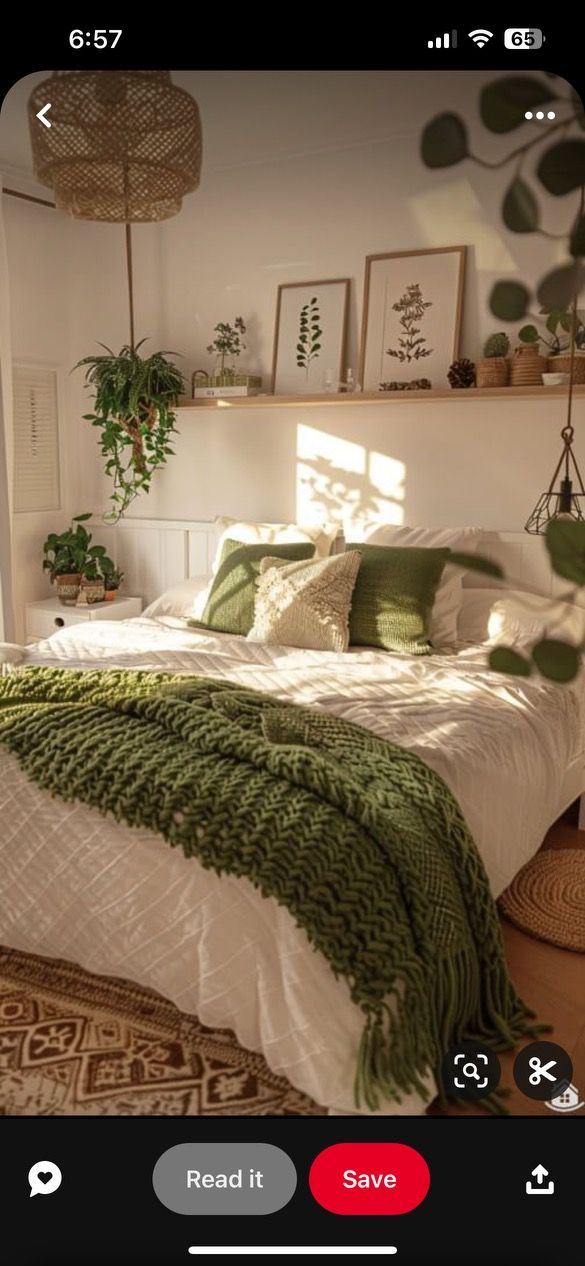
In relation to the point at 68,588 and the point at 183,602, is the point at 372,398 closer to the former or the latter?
the point at 183,602

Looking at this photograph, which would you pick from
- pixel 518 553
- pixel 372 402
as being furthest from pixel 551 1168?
pixel 372 402

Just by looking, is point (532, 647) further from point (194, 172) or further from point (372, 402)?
point (372, 402)

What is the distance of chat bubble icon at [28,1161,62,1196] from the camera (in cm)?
70

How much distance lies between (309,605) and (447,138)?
2.37 meters

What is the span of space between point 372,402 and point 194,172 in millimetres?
1613

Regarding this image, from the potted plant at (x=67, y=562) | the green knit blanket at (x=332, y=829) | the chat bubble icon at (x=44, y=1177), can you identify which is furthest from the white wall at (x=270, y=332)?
the chat bubble icon at (x=44, y=1177)

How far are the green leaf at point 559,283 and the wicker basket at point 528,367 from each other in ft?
8.60

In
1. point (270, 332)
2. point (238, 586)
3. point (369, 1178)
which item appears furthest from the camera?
point (270, 332)

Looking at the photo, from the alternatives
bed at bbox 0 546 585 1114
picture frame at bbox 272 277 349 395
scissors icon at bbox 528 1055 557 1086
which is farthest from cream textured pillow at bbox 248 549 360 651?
scissors icon at bbox 528 1055 557 1086

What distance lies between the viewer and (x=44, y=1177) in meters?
0.70

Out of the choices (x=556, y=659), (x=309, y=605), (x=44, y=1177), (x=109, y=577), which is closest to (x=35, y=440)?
(x=109, y=577)

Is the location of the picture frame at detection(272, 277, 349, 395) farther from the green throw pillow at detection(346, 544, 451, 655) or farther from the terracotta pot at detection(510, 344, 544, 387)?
the green throw pillow at detection(346, 544, 451, 655)

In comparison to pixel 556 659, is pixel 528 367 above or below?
above

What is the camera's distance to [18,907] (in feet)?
5.82
